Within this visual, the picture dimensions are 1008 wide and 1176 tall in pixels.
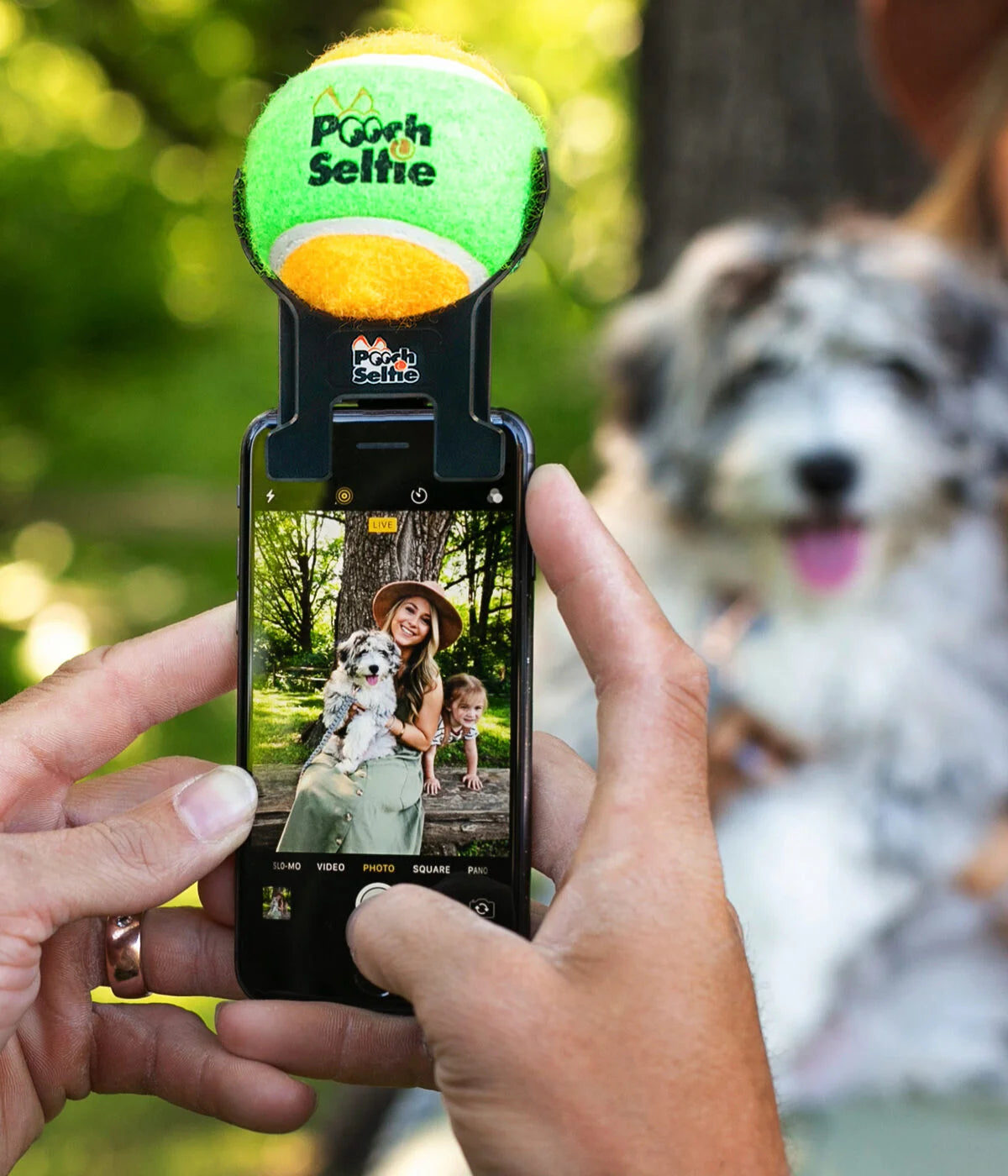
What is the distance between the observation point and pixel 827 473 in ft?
4.11

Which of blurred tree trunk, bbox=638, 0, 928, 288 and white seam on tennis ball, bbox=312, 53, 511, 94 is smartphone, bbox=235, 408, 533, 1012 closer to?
white seam on tennis ball, bbox=312, 53, 511, 94

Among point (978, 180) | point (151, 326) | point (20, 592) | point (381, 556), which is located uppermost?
point (151, 326)

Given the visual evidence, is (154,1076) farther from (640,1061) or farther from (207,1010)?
(207,1010)

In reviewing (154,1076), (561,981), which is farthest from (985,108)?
(154,1076)

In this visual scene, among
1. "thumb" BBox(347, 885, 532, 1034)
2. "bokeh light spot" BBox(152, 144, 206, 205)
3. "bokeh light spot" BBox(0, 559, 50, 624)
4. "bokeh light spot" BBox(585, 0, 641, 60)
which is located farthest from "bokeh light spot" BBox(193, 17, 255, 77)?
"thumb" BBox(347, 885, 532, 1034)

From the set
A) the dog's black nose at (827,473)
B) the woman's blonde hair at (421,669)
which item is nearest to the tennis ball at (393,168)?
the woman's blonde hair at (421,669)

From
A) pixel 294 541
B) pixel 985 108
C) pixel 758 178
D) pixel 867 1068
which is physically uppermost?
pixel 758 178

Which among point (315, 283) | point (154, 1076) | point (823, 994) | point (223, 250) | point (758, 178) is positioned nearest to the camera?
point (315, 283)

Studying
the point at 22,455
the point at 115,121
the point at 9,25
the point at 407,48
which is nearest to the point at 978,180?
the point at 407,48

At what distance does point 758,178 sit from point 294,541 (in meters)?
1.43

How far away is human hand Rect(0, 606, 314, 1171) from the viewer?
62cm

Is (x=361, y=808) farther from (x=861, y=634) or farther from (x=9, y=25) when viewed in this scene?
(x=9, y=25)

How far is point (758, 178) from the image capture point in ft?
6.03

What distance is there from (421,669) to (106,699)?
0.24m
